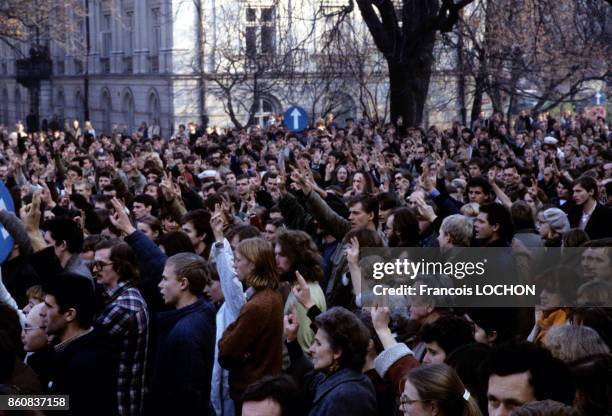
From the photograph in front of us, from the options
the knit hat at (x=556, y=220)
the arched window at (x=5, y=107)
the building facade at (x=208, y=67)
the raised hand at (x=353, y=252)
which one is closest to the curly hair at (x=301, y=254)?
the raised hand at (x=353, y=252)

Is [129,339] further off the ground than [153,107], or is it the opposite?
[153,107]

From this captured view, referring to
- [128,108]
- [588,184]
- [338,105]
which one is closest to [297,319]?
[588,184]

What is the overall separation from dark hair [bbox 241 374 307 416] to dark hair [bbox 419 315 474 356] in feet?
3.09

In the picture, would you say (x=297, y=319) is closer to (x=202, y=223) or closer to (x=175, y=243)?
(x=175, y=243)

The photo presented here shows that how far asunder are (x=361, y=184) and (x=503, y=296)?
545 cm

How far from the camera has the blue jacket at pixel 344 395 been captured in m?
5.24

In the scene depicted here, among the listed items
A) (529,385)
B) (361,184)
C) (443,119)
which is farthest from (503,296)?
(443,119)

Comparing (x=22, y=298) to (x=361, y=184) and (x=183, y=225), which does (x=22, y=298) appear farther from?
(x=361, y=184)

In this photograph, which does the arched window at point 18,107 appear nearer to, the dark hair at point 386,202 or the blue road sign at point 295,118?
the blue road sign at point 295,118

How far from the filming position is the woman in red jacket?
254 inches

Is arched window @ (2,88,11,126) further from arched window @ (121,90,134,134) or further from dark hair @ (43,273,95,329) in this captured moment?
dark hair @ (43,273,95,329)

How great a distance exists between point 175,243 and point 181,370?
2.05m

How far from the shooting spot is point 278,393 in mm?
4977

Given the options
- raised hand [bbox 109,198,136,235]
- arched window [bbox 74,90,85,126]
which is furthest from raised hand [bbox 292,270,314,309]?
arched window [bbox 74,90,85,126]
